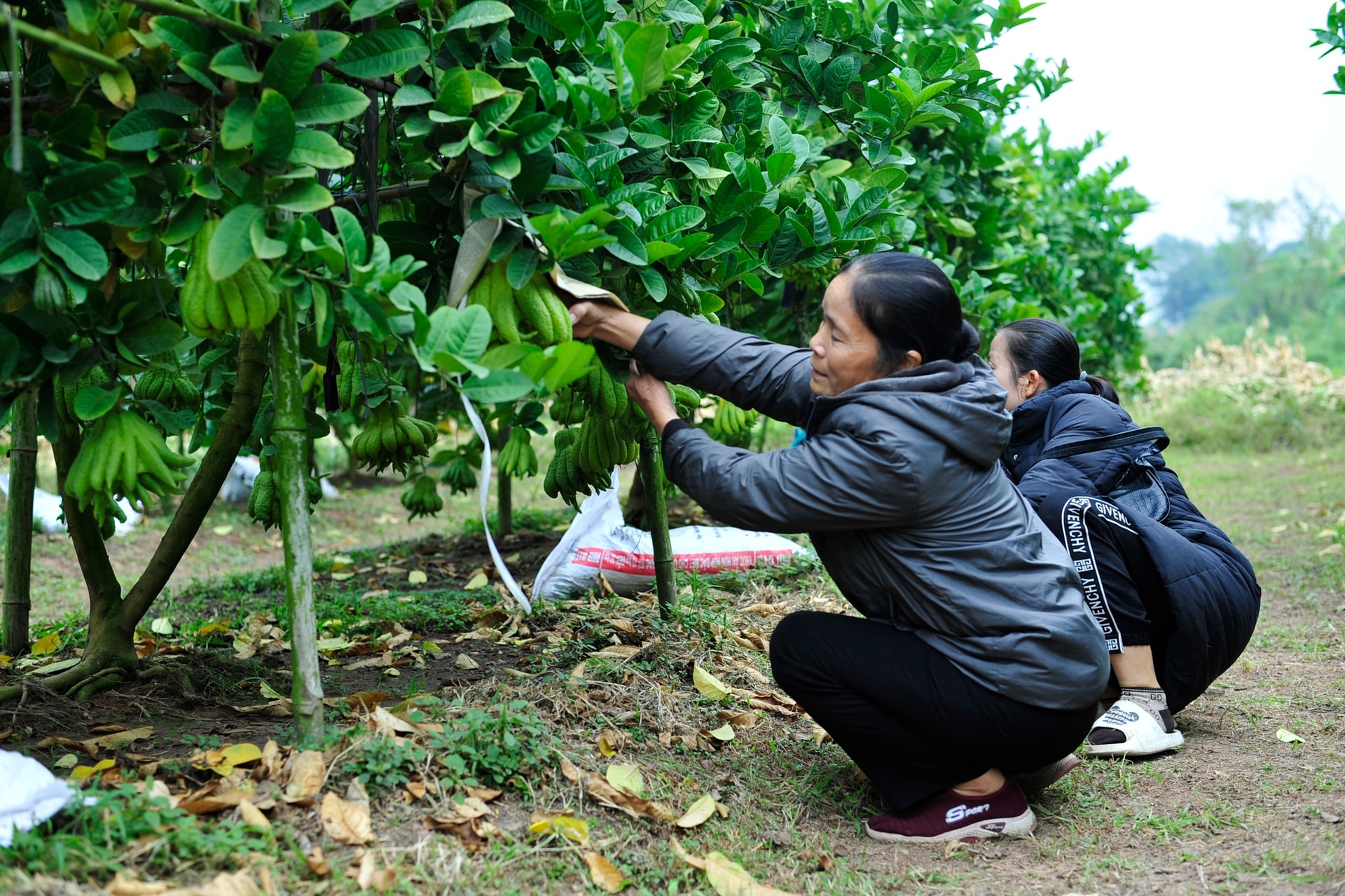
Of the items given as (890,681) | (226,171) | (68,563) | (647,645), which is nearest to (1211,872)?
(890,681)

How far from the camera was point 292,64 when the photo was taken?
66.1 inches

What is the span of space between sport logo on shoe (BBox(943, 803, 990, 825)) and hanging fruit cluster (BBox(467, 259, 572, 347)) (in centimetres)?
129

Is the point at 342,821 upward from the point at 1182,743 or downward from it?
upward

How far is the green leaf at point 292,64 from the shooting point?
1.66 metres

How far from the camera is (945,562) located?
209 cm

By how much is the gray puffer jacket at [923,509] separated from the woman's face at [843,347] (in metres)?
0.07

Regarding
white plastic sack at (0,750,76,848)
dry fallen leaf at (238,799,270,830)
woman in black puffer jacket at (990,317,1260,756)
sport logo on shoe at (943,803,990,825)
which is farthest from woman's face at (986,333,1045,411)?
white plastic sack at (0,750,76,848)

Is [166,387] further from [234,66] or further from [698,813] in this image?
[698,813]

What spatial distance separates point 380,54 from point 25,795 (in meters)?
1.33

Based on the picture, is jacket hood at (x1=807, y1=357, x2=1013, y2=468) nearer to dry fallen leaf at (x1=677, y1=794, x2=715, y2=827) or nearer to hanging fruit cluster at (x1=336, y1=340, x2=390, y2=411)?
dry fallen leaf at (x1=677, y1=794, x2=715, y2=827)

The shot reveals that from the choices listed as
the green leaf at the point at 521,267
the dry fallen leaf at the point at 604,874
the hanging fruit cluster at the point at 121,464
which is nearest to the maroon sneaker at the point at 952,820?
the dry fallen leaf at the point at 604,874

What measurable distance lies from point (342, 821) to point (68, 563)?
5031 millimetres

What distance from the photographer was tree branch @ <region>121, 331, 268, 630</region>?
235 centimetres

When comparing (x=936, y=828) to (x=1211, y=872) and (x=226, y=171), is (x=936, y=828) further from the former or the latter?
(x=226, y=171)
